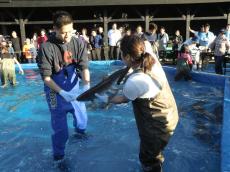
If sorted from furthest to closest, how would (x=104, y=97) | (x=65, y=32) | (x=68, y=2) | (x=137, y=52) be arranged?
(x=68, y=2), (x=65, y=32), (x=104, y=97), (x=137, y=52)

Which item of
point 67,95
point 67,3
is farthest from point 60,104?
point 67,3

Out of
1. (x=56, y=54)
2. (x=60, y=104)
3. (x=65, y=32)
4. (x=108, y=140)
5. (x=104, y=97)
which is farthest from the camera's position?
(x=108, y=140)

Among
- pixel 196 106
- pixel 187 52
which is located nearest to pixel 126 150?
pixel 196 106

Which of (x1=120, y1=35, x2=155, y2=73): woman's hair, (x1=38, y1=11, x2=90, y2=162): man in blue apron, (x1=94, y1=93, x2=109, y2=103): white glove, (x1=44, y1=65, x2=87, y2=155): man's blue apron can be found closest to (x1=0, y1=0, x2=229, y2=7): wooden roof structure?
(x1=38, y1=11, x2=90, y2=162): man in blue apron

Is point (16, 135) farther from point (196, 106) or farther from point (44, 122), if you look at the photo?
point (196, 106)

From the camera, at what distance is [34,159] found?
4.95 metres

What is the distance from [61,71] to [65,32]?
1.73ft

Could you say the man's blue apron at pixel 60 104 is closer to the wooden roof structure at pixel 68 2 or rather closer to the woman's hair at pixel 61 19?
the woman's hair at pixel 61 19

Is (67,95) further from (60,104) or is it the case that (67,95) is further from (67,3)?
(67,3)

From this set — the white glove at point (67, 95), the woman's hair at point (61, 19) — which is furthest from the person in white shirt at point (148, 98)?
the woman's hair at point (61, 19)

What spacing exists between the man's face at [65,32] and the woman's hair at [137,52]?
1.20 metres

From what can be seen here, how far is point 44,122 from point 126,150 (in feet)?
7.64

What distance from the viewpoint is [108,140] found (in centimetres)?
561

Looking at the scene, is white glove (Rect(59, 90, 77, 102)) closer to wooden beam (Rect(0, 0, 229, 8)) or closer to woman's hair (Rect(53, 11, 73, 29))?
woman's hair (Rect(53, 11, 73, 29))
